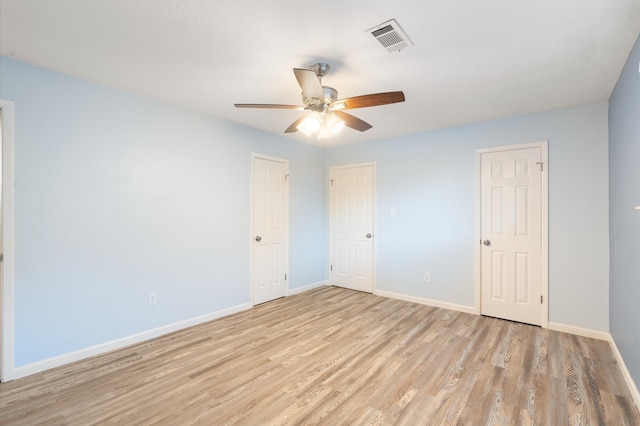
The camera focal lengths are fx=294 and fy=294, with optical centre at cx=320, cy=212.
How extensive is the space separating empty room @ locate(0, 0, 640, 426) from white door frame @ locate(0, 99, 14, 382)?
12mm

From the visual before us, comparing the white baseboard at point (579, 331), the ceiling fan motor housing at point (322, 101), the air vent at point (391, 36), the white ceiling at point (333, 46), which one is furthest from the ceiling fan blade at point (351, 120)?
the white baseboard at point (579, 331)

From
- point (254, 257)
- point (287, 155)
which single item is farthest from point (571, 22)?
point (254, 257)

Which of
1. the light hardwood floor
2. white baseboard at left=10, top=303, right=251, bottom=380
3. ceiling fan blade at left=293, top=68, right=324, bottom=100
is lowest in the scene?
the light hardwood floor

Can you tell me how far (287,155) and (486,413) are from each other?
3.78m

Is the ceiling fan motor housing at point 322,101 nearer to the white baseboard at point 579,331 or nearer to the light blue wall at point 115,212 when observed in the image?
the light blue wall at point 115,212

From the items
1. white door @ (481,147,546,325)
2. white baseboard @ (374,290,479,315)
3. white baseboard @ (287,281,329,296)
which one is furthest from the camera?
white baseboard @ (287,281,329,296)

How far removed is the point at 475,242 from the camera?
3750mm

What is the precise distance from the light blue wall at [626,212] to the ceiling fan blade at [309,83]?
6.83ft

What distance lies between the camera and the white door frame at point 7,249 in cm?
221

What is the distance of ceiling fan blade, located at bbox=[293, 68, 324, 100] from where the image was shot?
1888mm

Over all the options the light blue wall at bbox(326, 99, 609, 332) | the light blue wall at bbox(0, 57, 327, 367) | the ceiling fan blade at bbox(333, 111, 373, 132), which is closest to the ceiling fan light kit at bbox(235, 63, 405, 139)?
the ceiling fan blade at bbox(333, 111, 373, 132)

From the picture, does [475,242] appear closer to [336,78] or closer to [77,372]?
[336,78]

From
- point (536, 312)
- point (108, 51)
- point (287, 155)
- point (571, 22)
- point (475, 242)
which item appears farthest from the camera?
point (287, 155)

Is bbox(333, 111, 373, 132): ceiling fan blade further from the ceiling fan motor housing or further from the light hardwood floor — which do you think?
the light hardwood floor
